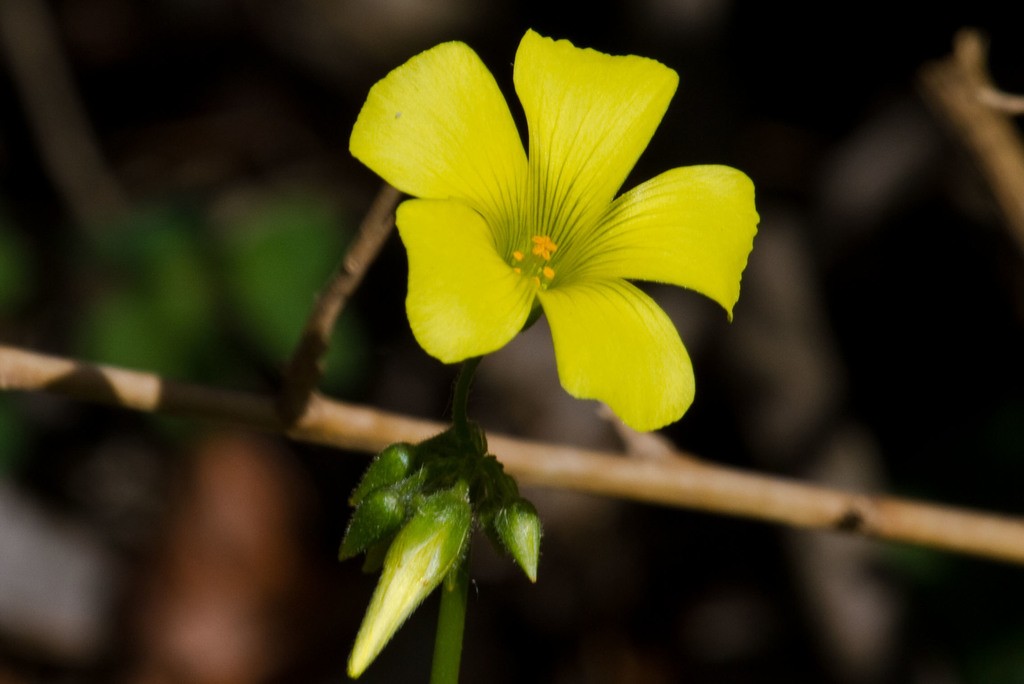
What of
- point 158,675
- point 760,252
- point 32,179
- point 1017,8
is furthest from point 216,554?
point 1017,8

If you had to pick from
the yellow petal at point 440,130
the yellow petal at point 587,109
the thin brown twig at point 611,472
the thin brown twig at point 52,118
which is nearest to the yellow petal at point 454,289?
the yellow petal at point 440,130

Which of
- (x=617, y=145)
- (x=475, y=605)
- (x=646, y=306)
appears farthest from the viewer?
(x=475, y=605)

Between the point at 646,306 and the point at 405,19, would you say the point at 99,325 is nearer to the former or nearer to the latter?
the point at 405,19

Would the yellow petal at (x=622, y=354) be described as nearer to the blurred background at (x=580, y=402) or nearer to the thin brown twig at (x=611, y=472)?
the thin brown twig at (x=611, y=472)

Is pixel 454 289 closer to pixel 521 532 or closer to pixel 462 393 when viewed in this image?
pixel 462 393

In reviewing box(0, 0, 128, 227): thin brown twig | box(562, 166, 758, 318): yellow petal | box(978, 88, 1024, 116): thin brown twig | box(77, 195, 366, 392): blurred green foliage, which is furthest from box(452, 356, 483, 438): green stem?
box(0, 0, 128, 227): thin brown twig

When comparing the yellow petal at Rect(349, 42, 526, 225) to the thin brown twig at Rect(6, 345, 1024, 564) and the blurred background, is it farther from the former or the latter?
the blurred background
